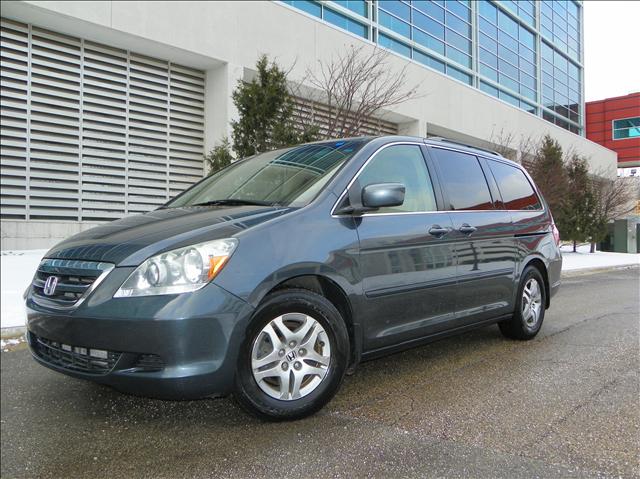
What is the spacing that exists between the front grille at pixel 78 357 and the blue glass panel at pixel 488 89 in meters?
24.9

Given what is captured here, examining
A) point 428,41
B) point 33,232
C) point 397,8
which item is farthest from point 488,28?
point 33,232

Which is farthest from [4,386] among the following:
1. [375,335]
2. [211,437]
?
[375,335]

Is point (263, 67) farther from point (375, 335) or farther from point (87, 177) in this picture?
point (375, 335)

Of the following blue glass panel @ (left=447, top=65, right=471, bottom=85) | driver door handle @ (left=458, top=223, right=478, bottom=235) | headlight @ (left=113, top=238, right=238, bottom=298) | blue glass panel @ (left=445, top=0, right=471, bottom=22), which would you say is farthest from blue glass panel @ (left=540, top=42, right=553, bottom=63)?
headlight @ (left=113, top=238, right=238, bottom=298)

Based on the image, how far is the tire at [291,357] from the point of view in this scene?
2695 millimetres

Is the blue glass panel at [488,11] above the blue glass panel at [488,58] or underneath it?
above

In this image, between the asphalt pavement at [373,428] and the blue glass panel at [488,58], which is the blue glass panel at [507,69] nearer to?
the blue glass panel at [488,58]

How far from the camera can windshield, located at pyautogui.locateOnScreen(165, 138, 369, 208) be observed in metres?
3.28

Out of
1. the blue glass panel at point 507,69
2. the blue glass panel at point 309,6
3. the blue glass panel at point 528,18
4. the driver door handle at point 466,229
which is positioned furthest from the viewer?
the blue glass panel at point 507,69

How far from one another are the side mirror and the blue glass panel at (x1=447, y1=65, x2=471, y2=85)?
2096 cm

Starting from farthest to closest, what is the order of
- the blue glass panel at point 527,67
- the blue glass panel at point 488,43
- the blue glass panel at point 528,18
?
the blue glass panel at point 488,43 → the blue glass panel at point 527,67 → the blue glass panel at point 528,18

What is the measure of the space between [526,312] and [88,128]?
33.1 feet

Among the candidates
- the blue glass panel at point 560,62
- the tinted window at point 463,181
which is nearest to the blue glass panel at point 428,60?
the blue glass panel at point 560,62

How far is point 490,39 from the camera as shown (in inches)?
967
